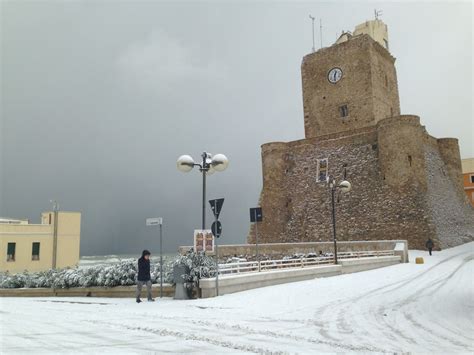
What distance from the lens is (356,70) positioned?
3862 cm

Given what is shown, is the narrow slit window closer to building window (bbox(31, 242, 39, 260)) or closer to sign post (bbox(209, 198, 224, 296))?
building window (bbox(31, 242, 39, 260))

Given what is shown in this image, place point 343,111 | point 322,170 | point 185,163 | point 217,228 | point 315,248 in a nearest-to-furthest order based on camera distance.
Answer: point 217,228, point 185,163, point 315,248, point 322,170, point 343,111

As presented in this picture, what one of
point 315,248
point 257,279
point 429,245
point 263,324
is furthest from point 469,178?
point 263,324

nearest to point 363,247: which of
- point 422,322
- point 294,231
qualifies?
point 294,231

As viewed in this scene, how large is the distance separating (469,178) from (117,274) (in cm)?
5160

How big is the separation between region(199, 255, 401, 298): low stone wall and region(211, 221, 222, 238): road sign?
1.09 meters

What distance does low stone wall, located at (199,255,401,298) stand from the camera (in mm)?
9938

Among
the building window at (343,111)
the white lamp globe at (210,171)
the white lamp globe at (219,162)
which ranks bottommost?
Answer: the white lamp globe at (210,171)

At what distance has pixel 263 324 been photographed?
658 centimetres

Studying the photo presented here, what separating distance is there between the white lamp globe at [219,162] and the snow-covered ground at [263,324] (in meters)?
3.36

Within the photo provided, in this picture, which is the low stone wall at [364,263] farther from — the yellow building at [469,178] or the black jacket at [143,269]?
the yellow building at [469,178]

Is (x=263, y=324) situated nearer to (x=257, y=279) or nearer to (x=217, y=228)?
(x=217, y=228)

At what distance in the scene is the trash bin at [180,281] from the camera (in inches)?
387

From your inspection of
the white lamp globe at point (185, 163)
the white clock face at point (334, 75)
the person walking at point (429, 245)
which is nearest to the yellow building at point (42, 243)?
the white lamp globe at point (185, 163)
